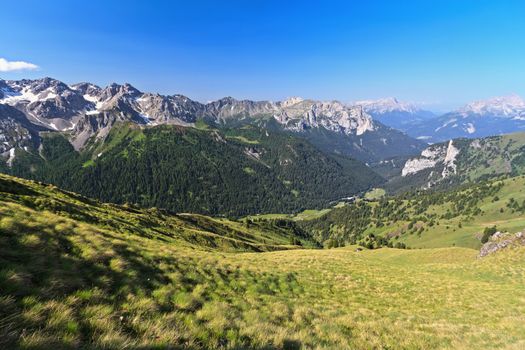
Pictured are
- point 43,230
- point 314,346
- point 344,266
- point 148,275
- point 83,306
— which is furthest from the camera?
point 344,266

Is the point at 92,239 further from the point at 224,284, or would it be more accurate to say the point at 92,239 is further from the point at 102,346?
the point at 102,346

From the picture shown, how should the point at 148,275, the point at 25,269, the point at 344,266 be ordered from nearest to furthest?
1. the point at 25,269
2. the point at 148,275
3. the point at 344,266

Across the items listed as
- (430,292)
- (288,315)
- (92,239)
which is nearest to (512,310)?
(430,292)

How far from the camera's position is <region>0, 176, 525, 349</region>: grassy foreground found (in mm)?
7855

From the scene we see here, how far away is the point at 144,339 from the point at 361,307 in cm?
2105

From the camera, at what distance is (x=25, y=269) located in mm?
10219

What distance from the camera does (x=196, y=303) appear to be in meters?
13.7

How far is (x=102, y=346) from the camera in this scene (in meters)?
6.57

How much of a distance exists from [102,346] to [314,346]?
7837 mm

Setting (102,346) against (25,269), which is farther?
(25,269)

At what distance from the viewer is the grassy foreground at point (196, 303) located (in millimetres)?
7855

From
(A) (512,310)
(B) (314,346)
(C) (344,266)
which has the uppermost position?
(B) (314,346)

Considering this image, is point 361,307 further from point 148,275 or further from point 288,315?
point 148,275

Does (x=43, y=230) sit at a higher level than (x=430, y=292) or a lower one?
higher
